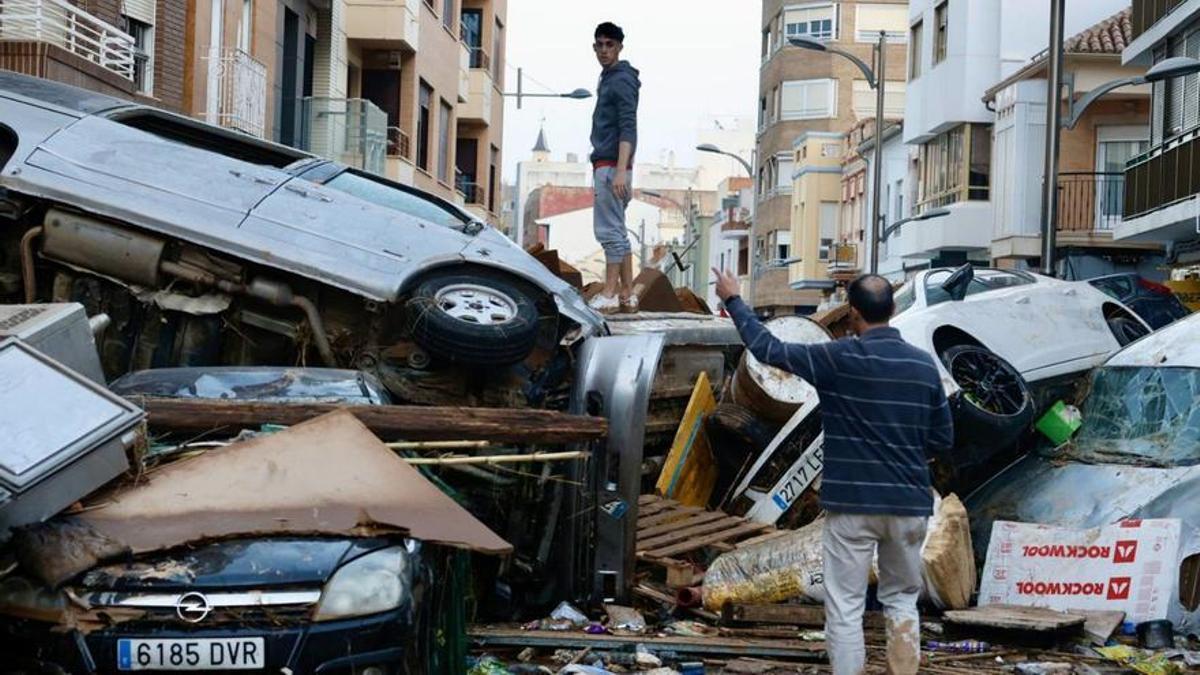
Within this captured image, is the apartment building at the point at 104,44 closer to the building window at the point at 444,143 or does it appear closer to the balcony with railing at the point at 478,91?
the building window at the point at 444,143

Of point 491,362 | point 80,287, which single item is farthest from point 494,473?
point 80,287

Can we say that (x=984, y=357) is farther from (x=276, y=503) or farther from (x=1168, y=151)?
(x=1168, y=151)

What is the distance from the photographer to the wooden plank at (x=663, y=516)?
10812 millimetres

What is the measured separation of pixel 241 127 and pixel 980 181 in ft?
79.3

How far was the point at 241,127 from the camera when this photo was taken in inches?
1001

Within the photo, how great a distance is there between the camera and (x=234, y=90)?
2509cm

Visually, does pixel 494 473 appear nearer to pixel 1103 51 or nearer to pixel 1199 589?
pixel 1199 589

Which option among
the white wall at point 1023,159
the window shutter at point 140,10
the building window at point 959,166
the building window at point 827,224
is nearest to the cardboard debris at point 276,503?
the window shutter at point 140,10

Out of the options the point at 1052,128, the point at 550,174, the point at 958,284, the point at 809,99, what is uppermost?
the point at 550,174

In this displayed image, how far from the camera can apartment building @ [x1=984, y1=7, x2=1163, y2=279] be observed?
39156mm

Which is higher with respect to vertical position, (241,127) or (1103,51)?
(1103,51)

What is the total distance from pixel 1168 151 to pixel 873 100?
141 feet

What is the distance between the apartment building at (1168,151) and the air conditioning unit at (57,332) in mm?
25019

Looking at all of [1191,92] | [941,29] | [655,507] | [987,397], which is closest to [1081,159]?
[1191,92]
